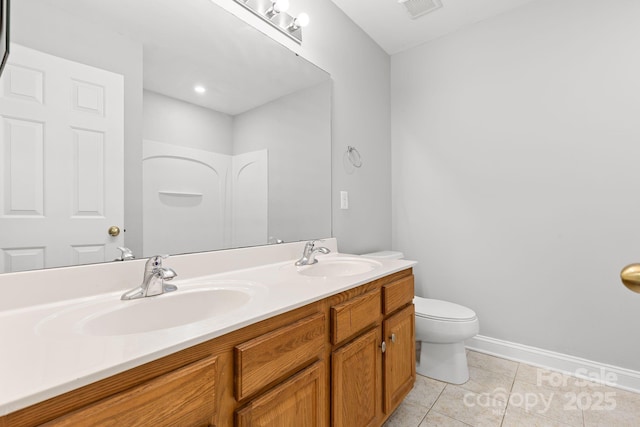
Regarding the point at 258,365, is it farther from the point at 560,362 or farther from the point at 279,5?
the point at 560,362

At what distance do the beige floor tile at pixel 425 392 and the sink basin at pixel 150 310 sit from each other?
1259 millimetres

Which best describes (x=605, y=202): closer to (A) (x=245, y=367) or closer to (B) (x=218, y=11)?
(A) (x=245, y=367)

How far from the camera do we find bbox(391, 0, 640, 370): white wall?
1.77 metres

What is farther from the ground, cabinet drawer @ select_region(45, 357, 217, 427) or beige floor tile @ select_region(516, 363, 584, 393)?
cabinet drawer @ select_region(45, 357, 217, 427)

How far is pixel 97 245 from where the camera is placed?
0.97 meters

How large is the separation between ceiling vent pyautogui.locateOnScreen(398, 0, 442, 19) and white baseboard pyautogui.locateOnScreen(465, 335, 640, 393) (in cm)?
240

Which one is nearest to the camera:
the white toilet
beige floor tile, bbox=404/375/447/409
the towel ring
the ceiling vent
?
beige floor tile, bbox=404/375/447/409

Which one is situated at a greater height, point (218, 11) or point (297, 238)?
point (218, 11)

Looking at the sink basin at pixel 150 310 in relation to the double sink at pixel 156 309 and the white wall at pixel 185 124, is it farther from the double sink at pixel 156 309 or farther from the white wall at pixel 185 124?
the white wall at pixel 185 124

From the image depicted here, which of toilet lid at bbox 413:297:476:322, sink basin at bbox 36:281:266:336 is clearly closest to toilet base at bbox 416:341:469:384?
toilet lid at bbox 413:297:476:322

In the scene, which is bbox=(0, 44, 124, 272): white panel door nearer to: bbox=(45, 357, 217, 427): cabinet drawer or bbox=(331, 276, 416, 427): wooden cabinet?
bbox=(45, 357, 217, 427): cabinet drawer

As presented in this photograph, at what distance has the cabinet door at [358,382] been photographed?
1040 mm

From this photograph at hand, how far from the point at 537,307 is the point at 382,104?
75.4 inches

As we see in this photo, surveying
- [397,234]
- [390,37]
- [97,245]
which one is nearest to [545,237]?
[397,234]
